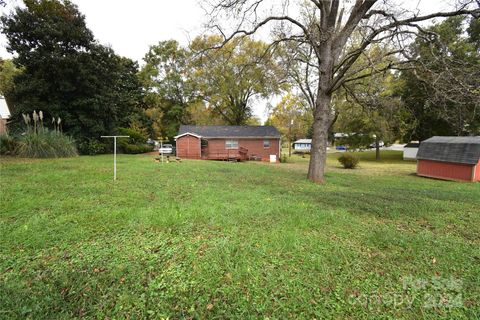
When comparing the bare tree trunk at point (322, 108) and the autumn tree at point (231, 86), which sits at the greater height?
the autumn tree at point (231, 86)

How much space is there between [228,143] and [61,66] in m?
14.8

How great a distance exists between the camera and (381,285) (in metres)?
2.53

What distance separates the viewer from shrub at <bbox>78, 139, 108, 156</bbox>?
719 inches

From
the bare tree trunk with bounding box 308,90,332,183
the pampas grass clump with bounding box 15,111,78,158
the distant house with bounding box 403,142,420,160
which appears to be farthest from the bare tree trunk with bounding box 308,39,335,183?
the distant house with bounding box 403,142,420,160

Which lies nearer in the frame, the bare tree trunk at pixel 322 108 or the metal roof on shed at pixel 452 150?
the bare tree trunk at pixel 322 108

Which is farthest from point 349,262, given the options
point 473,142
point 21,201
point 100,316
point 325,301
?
point 473,142

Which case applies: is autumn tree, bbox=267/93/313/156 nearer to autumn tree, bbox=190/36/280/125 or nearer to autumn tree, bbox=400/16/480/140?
autumn tree, bbox=190/36/280/125

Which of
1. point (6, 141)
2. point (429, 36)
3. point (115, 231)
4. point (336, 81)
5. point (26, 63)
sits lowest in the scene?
point (115, 231)

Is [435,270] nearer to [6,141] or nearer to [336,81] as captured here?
[336,81]

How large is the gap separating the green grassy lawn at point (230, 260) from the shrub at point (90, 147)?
1482cm

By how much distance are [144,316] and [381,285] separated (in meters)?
2.53

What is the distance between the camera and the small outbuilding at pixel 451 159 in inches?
478

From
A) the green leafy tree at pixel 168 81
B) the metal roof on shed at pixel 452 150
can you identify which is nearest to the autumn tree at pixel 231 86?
the green leafy tree at pixel 168 81

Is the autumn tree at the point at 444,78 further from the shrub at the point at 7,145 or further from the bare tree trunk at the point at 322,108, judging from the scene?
the shrub at the point at 7,145
